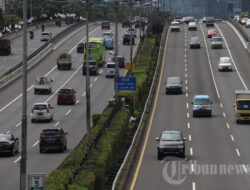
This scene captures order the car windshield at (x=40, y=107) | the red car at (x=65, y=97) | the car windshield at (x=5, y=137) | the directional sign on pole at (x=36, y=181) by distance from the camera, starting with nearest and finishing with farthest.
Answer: the directional sign on pole at (x=36, y=181), the car windshield at (x=5, y=137), the car windshield at (x=40, y=107), the red car at (x=65, y=97)

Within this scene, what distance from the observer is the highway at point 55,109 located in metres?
43.2

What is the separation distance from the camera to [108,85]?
86.3 m

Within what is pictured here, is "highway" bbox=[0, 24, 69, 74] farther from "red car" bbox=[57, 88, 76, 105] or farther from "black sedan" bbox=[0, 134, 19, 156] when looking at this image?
"black sedan" bbox=[0, 134, 19, 156]

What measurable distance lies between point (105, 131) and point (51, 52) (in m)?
74.7

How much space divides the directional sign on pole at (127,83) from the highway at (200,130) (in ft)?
10.5

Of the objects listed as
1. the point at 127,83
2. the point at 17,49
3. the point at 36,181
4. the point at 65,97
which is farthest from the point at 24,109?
the point at 17,49

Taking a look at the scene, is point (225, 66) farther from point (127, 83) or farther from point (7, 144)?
point (7, 144)

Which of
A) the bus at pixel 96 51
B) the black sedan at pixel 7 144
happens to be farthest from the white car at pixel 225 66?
the black sedan at pixel 7 144

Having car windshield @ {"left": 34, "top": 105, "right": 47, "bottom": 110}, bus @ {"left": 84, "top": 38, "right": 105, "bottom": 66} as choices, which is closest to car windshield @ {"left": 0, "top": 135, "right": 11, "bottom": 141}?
car windshield @ {"left": 34, "top": 105, "right": 47, "bottom": 110}

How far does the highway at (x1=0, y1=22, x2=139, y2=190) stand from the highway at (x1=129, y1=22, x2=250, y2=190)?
17.4ft

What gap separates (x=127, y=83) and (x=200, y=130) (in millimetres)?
9056

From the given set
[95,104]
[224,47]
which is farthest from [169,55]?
[95,104]

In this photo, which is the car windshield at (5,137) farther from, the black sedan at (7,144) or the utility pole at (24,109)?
the utility pole at (24,109)

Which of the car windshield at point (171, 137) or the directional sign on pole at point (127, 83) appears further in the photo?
the directional sign on pole at point (127, 83)
